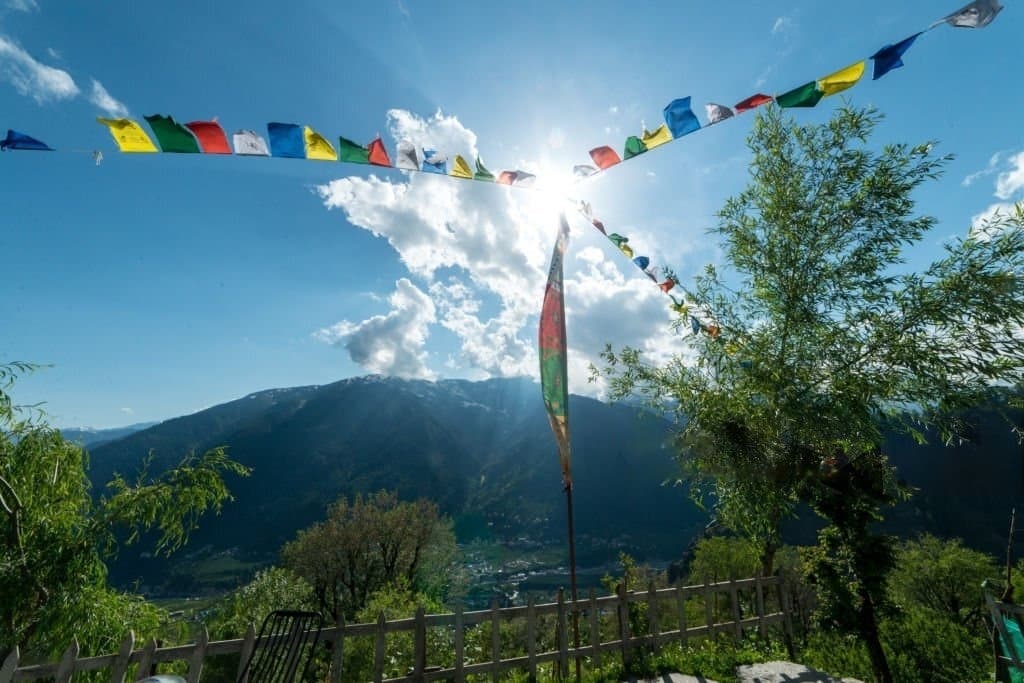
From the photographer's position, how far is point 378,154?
732cm

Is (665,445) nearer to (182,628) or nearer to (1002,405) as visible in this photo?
(1002,405)

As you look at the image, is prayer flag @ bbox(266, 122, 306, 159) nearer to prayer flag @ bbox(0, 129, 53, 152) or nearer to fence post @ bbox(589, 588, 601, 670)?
→ prayer flag @ bbox(0, 129, 53, 152)

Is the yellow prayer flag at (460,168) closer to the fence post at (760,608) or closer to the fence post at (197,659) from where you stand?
the fence post at (197,659)

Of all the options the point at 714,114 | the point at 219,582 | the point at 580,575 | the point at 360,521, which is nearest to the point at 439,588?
the point at 360,521

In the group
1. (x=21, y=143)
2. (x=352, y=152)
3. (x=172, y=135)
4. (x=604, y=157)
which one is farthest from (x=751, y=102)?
(x=21, y=143)

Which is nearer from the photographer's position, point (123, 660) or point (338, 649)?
point (123, 660)

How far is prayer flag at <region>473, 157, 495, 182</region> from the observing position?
8332 mm

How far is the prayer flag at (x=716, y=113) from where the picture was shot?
6957 mm

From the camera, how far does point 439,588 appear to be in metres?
33.8

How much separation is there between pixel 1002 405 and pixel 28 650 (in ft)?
46.8

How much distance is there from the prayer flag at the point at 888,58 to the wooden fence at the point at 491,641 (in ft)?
28.4

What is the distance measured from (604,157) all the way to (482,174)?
212 cm

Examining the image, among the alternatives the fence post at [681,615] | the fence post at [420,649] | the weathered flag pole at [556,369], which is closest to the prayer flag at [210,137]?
the weathered flag pole at [556,369]

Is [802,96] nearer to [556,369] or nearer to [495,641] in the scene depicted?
[556,369]
